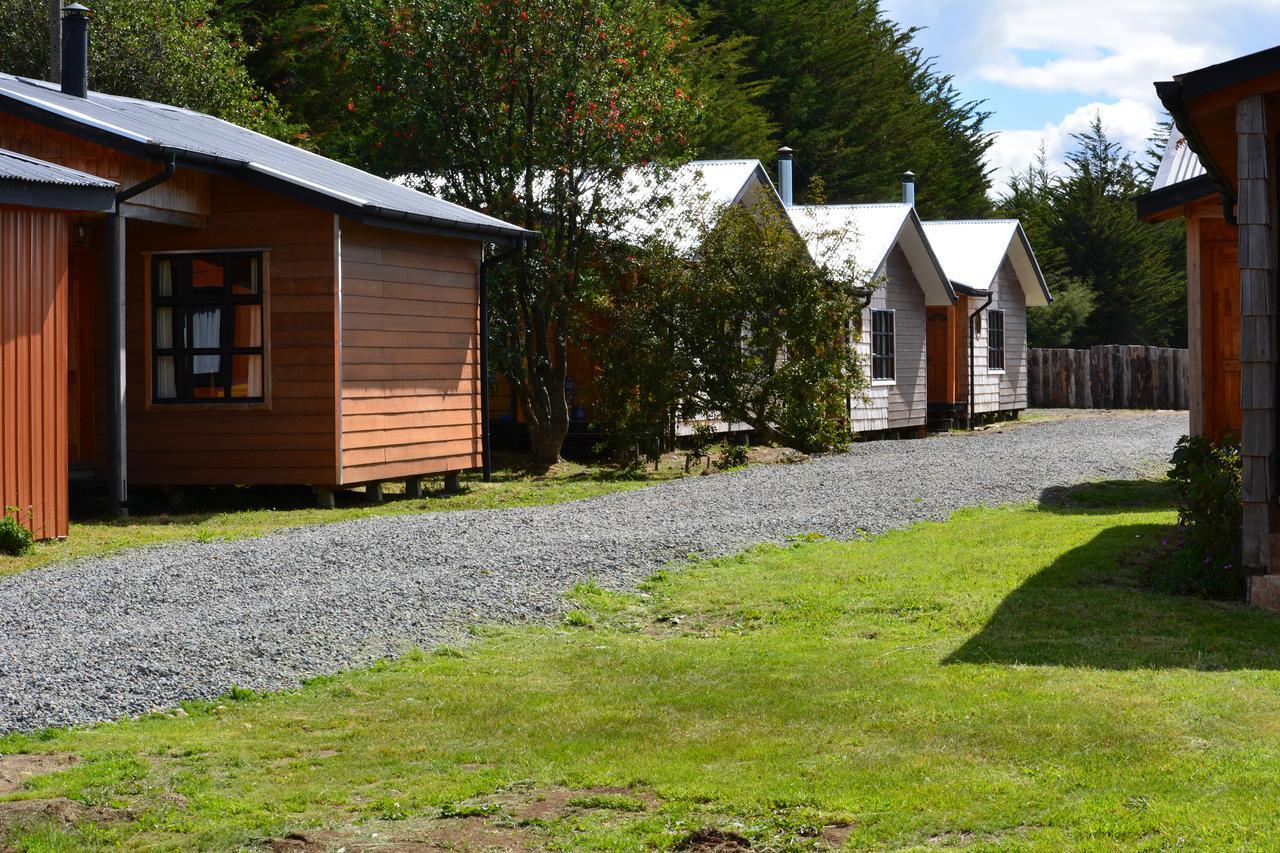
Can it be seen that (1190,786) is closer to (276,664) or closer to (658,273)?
(276,664)

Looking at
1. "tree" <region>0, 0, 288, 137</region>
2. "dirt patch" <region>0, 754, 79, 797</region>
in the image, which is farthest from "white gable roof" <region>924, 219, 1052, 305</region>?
"dirt patch" <region>0, 754, 79, 797</region>

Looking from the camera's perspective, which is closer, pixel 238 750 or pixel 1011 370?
pixel 238 750

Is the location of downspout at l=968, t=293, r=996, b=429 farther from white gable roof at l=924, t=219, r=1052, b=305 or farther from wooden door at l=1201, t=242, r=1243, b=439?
wooden door at l=1201, t=242, r=1243, b=439

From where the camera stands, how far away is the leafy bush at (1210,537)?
873cm

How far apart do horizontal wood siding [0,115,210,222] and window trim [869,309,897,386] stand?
15.9 m

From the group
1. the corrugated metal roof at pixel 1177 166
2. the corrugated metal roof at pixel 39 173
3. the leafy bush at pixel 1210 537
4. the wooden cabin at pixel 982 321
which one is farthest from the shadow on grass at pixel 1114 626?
the wooden cabin at pixel 982 321

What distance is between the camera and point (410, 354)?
50.7 ft

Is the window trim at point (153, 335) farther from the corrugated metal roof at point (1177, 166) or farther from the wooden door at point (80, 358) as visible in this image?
the corrugated metal roof at point (1177, 166)

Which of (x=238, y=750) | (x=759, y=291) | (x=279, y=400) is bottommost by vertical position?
(x=238, y=750)

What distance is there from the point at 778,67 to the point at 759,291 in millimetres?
30965

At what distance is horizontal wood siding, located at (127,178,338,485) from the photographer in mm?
A: 14055

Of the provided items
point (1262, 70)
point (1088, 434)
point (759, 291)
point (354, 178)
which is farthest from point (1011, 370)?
point (1262, 70)

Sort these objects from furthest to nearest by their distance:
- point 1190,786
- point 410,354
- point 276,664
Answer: point 410,354 → point 276,664 → point 1190,786

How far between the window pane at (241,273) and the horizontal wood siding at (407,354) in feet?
2.96
